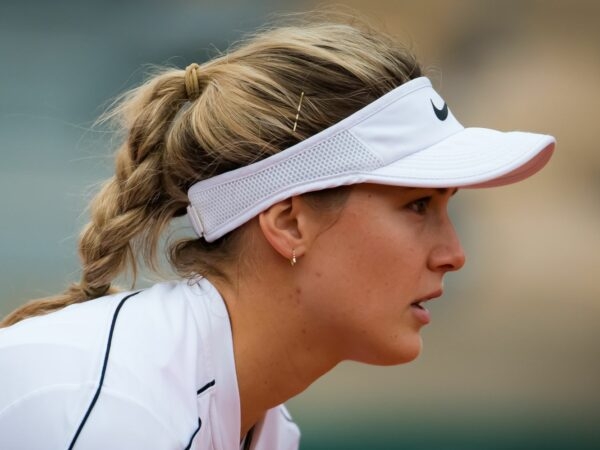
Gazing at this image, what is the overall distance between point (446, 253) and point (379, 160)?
0.20 meters

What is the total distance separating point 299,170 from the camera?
1776 mm

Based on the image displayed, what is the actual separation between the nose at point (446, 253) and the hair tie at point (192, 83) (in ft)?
1.75

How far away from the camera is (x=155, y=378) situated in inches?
62.8

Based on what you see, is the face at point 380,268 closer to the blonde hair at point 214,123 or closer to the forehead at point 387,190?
the forehead at point 387,190

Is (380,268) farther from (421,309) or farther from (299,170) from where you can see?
(299,170)

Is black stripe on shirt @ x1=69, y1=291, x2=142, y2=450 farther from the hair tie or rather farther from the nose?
the nose

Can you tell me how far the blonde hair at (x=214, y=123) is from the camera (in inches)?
71.1

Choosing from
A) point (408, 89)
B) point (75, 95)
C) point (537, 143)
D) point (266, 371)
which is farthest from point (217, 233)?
point (75, 95)

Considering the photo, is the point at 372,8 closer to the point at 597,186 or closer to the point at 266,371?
the point at 597,186

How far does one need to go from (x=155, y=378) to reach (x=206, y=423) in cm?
15

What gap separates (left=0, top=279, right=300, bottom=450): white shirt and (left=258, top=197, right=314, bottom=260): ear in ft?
0.48

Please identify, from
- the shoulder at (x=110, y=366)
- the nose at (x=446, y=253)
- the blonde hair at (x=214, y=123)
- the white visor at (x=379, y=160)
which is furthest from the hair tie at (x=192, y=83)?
the nose at (x=446, y=253)

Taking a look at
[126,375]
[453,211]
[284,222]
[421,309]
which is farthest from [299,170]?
[453,211]

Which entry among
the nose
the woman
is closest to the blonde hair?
the woman
